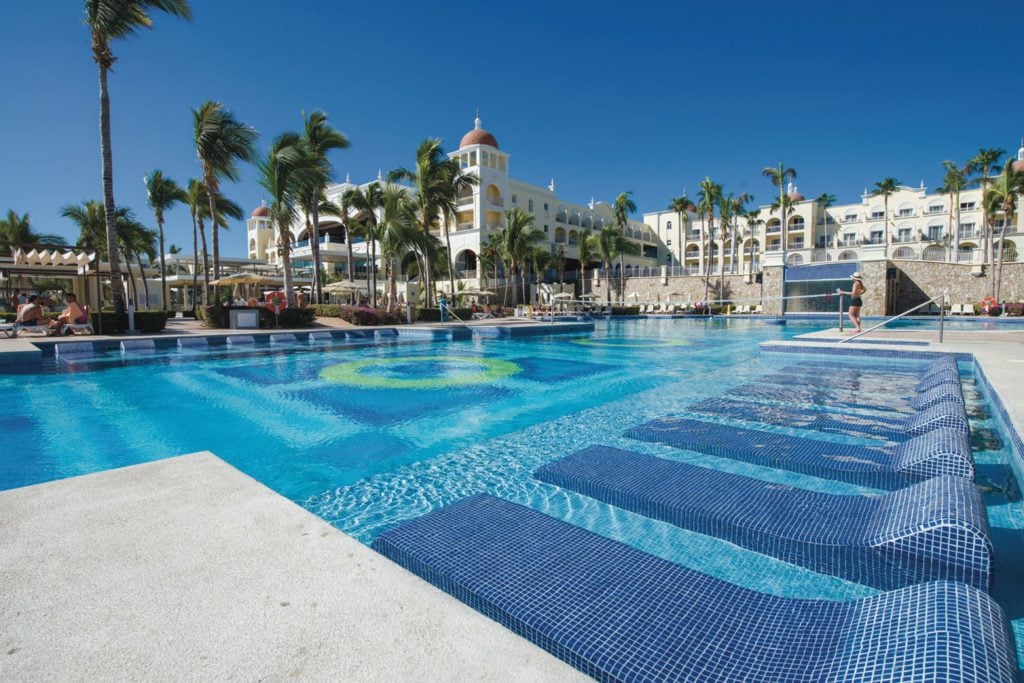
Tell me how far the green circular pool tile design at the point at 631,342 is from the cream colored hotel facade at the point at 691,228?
74.6ft

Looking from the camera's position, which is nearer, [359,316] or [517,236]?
[359,316]

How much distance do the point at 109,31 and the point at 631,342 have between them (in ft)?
59.7

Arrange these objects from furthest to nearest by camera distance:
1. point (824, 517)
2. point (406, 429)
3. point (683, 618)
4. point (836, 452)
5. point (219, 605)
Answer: point (406, 429)
point (836, 452)
point (824, 517)
point (683, 618)
point (219, 605)

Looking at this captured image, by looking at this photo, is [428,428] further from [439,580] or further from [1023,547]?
[1023,547]

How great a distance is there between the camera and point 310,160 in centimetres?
2028

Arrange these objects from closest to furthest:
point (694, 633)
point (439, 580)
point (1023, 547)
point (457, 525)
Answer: point (694, 633) → point (439, 580) → point (457, 525) → point (1023, 547)

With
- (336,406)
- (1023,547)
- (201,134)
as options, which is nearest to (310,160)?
(201,134)

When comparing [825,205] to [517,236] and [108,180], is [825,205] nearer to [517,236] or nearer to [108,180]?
[517,236]

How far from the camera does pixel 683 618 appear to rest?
2102mm

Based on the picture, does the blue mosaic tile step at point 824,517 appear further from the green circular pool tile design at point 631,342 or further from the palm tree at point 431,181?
the palm tree at point 431,181

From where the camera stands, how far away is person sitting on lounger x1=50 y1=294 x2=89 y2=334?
47.0ft

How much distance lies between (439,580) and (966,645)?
195 cm

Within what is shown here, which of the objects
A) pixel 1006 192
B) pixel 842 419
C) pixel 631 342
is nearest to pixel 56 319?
pixel 631 342

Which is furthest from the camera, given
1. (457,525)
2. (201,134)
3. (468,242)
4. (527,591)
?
(468,242)
